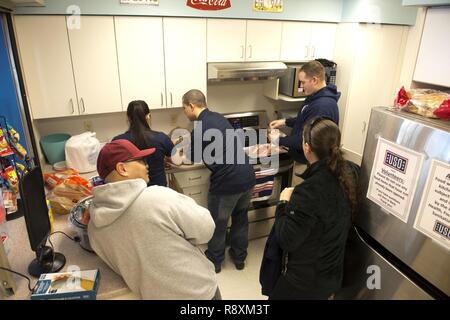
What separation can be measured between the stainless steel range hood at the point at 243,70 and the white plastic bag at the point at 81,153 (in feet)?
3.83

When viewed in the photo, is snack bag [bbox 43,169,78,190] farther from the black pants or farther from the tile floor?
the black pants

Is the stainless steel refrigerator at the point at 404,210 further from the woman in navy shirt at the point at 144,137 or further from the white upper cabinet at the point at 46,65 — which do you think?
the white upper cabinet at the point at 46,65

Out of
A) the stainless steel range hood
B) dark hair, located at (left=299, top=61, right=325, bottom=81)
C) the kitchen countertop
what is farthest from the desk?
dark hair, located at (left=299, top=61, right=325, bottom=81)

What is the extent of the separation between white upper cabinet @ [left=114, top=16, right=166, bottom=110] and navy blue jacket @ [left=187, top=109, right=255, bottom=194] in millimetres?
654

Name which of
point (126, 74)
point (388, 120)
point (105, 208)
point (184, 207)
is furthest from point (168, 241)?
point (126, 74)

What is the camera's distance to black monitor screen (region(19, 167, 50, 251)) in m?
1.09

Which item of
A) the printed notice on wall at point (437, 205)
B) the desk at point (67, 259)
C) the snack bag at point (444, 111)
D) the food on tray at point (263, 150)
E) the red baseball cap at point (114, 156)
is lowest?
the desk at point (67, 259)

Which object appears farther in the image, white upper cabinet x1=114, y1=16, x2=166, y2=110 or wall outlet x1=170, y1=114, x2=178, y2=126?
wall outlet x1=170, y1=114, x2=178, y2=126

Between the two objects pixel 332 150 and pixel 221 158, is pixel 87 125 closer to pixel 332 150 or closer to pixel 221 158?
pixel 221 158

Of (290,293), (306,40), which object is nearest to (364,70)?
(306,40)

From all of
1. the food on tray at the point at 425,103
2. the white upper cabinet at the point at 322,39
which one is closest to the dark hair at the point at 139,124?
the food on tray at the point at 425,103

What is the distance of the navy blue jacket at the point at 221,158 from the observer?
2.20m

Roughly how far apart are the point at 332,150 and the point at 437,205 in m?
0.45

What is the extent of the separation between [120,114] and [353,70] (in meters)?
2.29
